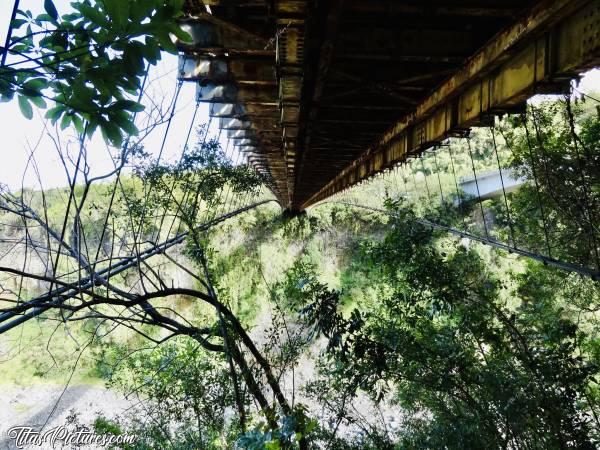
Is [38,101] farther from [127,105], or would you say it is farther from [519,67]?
[519,67]

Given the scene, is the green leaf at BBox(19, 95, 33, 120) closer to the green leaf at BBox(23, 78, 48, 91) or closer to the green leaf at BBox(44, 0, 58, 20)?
the green leaf at BBox(23, 78, 48, 91)

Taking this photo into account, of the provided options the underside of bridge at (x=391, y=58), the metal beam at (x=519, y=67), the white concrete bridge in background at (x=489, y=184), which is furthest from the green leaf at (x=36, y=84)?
the white concrete bridge in background at (x=489, y=184)

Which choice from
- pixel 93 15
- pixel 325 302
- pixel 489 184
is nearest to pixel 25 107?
pixel 93 15

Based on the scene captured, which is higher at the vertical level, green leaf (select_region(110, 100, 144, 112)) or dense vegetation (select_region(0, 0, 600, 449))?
green leaf (select_region(110, 100, 144, 112))

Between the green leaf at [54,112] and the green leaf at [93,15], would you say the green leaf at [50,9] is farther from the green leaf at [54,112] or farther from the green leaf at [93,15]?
the green leaf at [54,112]

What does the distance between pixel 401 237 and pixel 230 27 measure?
3297 mm

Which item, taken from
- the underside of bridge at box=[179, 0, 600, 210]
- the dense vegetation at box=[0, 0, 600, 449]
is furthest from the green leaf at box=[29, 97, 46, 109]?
the underside of bridge at box=[179, 0, 600, 210]

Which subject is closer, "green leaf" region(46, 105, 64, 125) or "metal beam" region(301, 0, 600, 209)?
"green leaf" region(46, 105, 64, 125)

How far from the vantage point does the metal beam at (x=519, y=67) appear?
1442 millimetres

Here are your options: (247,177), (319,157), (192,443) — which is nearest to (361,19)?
(319,157)

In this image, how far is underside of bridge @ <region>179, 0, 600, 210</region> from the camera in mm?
1649

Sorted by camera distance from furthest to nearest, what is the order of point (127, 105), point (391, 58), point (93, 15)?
point (391, 58)
point (127, 105)
point (93, 15)

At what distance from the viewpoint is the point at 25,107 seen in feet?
2.94

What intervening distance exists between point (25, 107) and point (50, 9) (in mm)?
223
